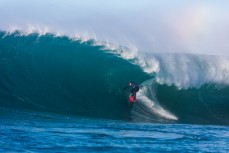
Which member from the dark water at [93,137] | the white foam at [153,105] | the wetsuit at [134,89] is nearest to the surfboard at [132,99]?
the wetsuit at [134,89]

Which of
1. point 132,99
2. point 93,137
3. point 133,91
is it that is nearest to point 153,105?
point 132,99

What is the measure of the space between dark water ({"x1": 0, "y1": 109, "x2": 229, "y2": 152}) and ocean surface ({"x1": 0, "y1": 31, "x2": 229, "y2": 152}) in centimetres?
2

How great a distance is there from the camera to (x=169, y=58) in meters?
24.7

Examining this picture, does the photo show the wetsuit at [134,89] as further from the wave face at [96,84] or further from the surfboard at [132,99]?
the wave face at [96,84]

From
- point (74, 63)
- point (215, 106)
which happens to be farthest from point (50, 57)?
point (215, 106)

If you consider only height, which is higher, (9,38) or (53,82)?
(9,38)

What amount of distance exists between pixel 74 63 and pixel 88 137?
10615 mm

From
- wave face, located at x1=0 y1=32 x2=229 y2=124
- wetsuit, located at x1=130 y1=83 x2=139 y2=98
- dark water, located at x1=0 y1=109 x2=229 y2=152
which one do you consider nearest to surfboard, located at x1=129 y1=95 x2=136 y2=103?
wetsuit, located at x1=130 y1=83 x2=139 y2=98

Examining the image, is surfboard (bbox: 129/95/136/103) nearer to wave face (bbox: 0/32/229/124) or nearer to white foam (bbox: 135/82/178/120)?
wave face (bbox: 0/32/229/124)

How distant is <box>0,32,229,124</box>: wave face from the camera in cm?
1792

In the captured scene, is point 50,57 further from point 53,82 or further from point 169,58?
point 169,58

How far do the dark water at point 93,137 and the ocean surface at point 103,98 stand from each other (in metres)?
0.02

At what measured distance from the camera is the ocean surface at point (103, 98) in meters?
11.3

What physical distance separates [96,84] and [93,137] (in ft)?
28.4
